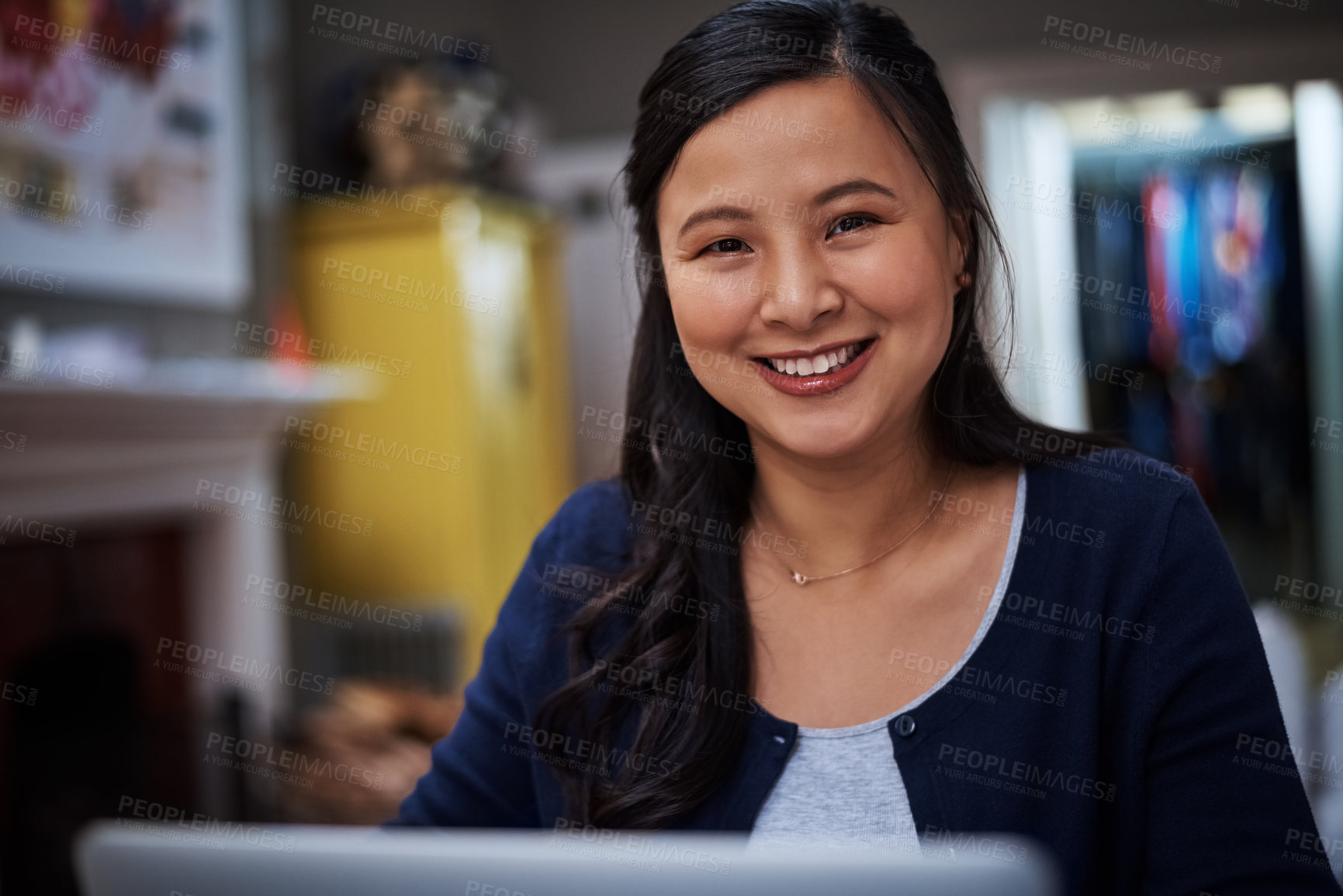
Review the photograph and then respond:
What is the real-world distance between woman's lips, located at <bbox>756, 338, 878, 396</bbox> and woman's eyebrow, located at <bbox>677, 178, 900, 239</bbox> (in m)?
0.12

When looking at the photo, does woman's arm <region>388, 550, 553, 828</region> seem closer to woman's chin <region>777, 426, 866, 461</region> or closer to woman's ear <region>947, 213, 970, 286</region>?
woman's chin <region>777, 426, 866, 461</region>

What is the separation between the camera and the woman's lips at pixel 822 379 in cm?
97

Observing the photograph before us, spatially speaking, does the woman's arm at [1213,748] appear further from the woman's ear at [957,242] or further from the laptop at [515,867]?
the laptop at [515,867]

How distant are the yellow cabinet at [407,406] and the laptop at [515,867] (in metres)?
2.91

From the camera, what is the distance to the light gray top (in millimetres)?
939

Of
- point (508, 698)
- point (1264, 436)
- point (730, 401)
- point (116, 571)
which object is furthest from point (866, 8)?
point (1264, 436)

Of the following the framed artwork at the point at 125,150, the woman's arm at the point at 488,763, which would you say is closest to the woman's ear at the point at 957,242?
the woman's arm at the point at 488,763

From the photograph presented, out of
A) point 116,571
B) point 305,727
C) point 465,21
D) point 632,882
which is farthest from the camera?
point 465,21

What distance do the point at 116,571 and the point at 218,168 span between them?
1.11 meters

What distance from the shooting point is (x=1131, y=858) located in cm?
95

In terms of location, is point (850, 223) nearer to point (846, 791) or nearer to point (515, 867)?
point (846, 791)

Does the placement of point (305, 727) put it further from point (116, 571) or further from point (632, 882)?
point (632, 882)

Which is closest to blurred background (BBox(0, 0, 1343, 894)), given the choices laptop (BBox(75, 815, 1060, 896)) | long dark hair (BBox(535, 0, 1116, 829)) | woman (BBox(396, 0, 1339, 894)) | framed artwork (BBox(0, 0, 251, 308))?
framed artwork (BBox(0, 0, 251, 308))

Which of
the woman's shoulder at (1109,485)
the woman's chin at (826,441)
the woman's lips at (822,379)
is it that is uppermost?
the woman's lips at (822,379)
